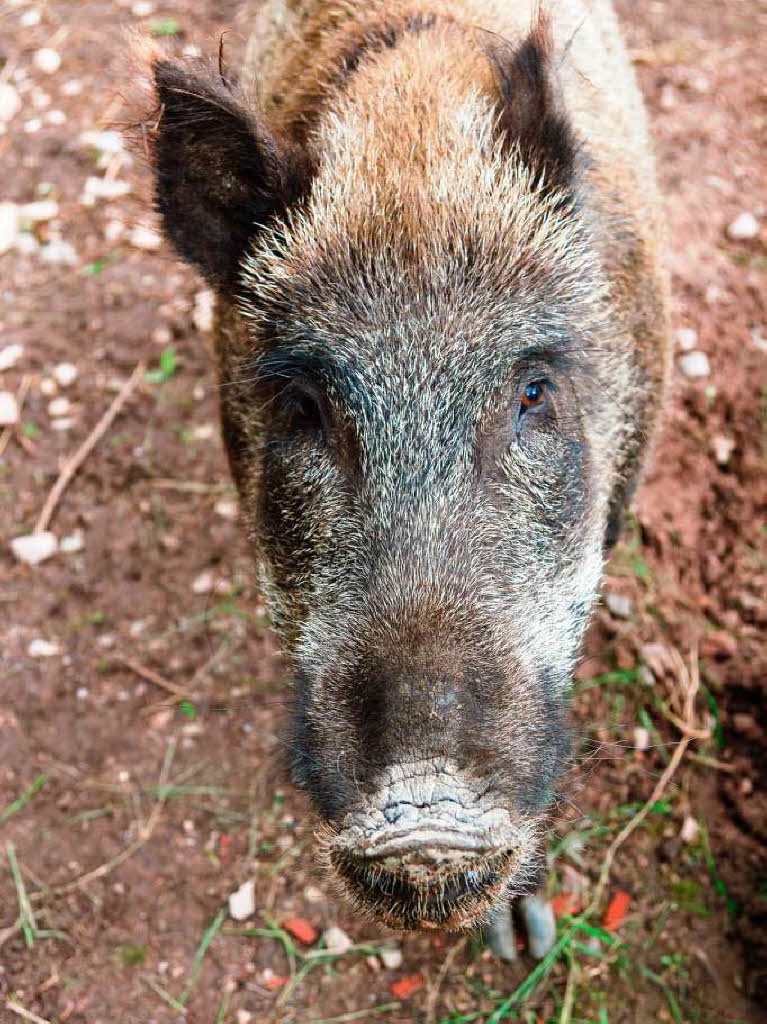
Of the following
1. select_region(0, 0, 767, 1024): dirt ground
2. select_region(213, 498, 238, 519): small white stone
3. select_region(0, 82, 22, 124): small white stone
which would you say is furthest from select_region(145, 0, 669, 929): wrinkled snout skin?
select_region(0, 82, 22, 124): small white stone

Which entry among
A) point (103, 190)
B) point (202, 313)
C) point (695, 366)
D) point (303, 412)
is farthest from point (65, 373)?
point (695, 366)

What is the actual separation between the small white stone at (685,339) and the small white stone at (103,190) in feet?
9.04

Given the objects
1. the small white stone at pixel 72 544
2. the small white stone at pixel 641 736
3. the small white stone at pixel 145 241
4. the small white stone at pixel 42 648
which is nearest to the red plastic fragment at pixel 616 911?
the small white stone at pixel 641 736

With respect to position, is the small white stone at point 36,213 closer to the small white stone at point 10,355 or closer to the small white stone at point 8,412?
the small white stone at point 10,355

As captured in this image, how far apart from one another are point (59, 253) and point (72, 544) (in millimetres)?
1639

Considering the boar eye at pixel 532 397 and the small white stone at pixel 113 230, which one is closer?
the boar eye at pixel 532 397

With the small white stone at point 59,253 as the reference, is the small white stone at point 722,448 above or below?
above

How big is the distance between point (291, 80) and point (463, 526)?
1.63 m

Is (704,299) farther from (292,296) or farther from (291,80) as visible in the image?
(292,296)

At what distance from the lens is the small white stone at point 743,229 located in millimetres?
4484

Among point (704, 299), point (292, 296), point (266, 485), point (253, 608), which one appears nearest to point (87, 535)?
point (253, 608)

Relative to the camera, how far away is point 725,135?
193 inches

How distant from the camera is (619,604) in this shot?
3.72m

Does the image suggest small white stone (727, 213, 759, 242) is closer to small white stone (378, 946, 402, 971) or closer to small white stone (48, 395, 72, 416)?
small white stone (48, 395, 72, 416)
